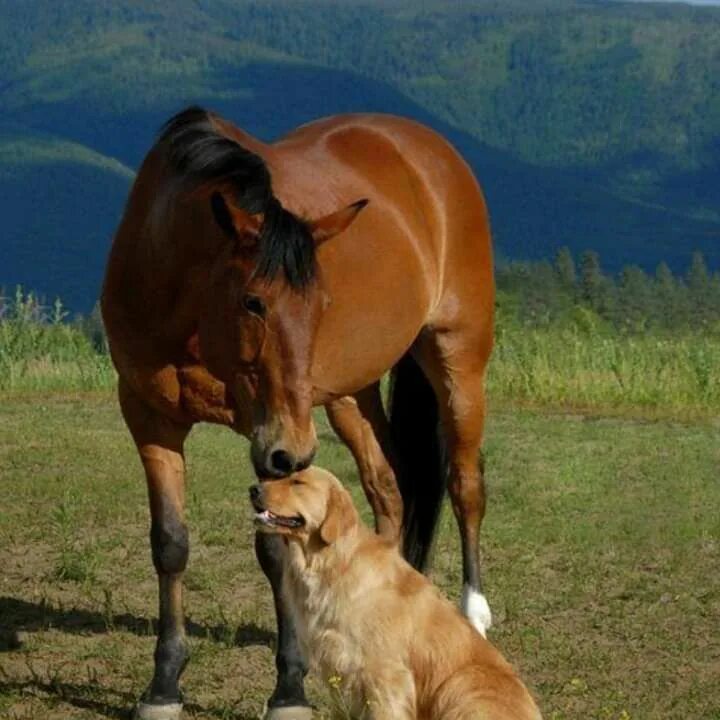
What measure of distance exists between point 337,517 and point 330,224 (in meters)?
0.92

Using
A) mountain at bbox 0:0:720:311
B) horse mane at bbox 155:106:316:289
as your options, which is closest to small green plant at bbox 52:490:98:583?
horse mane at bbox 155:106:316:289

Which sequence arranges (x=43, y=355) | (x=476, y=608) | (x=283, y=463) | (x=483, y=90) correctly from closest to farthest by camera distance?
(x=283, y=463) → (x=476, y=608) → (x=43, y=355) → (x=483, y=90)

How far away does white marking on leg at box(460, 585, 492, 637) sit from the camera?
7.48m

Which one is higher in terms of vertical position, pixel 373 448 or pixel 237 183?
pixel 237 183

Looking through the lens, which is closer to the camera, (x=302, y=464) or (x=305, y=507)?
(x=305, y=507)

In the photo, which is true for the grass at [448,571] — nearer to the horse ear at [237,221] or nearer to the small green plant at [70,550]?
the small green plant at [70,550]

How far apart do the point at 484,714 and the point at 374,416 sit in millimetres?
2881

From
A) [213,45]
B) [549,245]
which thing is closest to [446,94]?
[213,45]

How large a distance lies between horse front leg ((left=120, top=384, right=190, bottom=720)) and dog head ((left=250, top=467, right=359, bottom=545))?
3.22 ft

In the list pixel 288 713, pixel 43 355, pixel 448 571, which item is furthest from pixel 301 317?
pixel 43 355

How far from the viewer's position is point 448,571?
→ 28.5 feet

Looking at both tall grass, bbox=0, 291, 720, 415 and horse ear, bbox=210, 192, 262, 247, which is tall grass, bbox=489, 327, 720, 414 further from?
horse ear, bbox=210, 192, 262, 247

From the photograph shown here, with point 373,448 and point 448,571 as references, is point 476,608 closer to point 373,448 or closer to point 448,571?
point 373,448

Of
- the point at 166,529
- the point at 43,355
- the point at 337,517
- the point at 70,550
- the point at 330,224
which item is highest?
the point at 330,224
